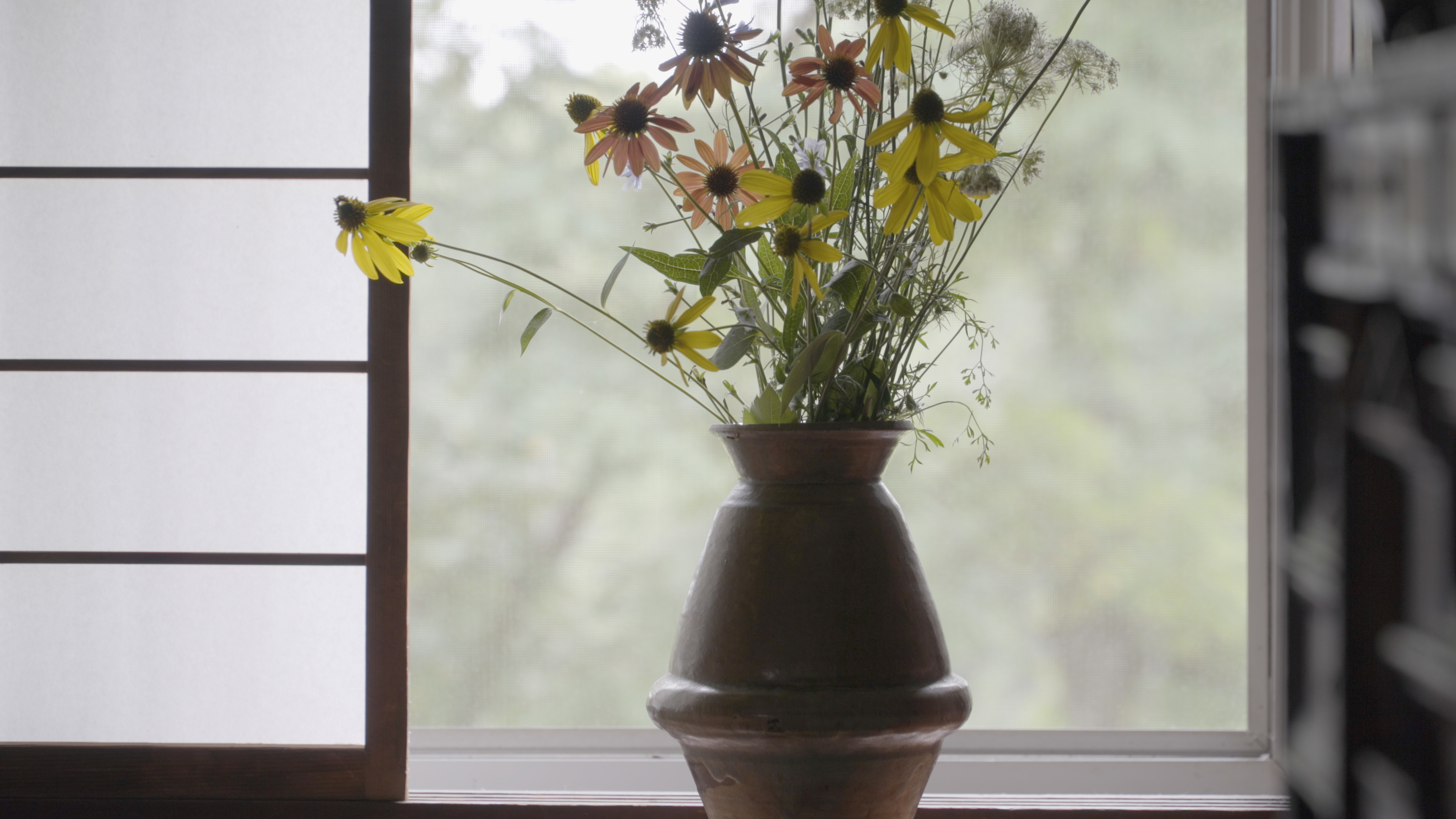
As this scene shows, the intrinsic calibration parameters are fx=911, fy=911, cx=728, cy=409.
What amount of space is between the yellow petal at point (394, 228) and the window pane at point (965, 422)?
1.87 feet

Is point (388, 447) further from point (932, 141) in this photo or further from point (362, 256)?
point (932, 141)

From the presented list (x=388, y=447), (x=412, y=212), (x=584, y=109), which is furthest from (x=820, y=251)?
(x=388, y=447)

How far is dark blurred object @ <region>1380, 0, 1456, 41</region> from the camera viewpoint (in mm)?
552

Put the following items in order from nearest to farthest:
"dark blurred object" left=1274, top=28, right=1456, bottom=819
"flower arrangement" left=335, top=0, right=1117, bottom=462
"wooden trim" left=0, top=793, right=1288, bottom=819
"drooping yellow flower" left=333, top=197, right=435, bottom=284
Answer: "dark blurred object" left=1274, top=28, right=1456, bottom=819, "flower arrangement" left=335, top=0, right=1117, bottom=462, "drooping yellow flower" left=333, top=197, right=435, bottom=284, "wooden trim" left=0, top=793, right=1288, bottom=819

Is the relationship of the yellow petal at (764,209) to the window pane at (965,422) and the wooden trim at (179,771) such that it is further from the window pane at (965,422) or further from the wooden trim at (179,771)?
the wooden trim at (179,771)

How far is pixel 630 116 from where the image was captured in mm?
682

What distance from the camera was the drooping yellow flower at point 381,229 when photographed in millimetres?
735

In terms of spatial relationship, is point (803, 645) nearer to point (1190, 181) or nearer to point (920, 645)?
point (920, 645)

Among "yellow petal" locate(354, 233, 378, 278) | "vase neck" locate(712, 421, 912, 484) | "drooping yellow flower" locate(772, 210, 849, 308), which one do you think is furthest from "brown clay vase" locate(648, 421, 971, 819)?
"yellow petal" locate(354, 233, 378, 278)

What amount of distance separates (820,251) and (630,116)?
180mm

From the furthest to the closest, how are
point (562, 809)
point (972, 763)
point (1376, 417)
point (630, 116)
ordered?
point (972, 763) < point (562, 809) < point (630, 116) < point (1376, 417)

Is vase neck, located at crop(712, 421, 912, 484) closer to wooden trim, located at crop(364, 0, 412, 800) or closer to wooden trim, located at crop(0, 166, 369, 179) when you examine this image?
wooden trim, located at crop(364, 0, 412, 800)

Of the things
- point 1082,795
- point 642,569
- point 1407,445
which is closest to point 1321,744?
point 1407,445

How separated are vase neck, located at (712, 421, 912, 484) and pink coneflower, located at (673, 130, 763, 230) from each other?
0.18m
